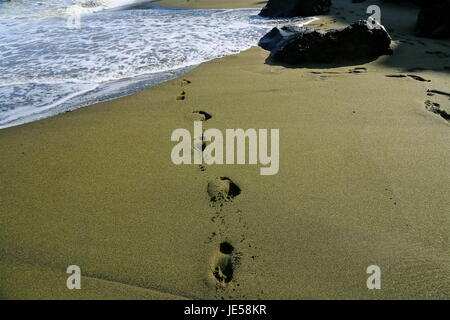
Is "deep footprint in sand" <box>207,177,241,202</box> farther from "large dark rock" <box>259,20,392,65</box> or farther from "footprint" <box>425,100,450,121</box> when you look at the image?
"large dark rock" <box>259,20,392,65</box>

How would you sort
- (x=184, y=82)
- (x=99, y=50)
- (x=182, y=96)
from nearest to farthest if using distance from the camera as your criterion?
(x=182, y=96), (x=184, y=82), (x=99, y=50)

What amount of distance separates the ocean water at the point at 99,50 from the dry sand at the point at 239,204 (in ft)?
2.43

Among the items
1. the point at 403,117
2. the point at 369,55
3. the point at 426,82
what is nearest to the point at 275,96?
the point at 403,117

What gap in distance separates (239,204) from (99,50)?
438 cm

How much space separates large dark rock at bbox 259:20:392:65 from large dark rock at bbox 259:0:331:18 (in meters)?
3.67

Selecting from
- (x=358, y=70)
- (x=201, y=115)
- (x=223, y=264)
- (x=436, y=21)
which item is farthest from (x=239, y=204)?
(x=436, y=21)

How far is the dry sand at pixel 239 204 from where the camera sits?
4.86ft

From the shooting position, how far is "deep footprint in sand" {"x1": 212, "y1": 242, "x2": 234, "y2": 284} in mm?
1502

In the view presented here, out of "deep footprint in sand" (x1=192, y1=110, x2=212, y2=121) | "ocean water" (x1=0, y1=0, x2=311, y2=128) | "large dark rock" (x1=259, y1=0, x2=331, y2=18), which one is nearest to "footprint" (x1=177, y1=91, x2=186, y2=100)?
"deep footprint in sand" (x1=192, y1=110, x2=212, y2=121)

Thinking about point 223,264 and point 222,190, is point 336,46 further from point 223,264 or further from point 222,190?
point 223,264

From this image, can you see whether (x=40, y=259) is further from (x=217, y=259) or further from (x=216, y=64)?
(x=216, y=64)

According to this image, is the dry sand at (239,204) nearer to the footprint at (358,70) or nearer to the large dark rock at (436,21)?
the footprint at (358,70)

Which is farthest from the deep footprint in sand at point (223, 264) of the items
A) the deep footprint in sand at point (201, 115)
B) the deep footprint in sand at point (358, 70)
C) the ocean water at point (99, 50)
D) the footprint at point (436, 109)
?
the deep footprint in sand at point (358, 70)

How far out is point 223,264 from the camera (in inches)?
61.5
